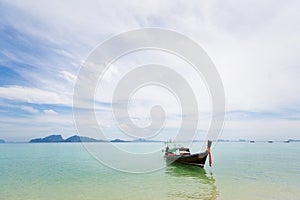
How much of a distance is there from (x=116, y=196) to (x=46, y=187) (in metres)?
6.87

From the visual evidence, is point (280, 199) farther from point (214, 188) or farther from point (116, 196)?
point (116, 196)

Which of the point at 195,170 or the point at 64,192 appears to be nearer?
the point at 64,192

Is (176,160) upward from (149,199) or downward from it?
upward

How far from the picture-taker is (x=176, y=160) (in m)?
30.3

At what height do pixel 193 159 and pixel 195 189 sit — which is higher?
pixel 193 159

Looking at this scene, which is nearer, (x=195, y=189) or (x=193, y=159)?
(x=195, y=189)

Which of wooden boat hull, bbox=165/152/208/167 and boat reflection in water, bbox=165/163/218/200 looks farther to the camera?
wooden boat hull, bbox=165/152/208/167

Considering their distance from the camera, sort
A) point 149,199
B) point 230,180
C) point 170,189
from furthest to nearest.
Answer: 1. point 230,180
2. point 170,189
3. point 149,199

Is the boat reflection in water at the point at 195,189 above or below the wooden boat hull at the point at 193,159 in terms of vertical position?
below

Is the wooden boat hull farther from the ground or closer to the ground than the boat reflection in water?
farther from the ground

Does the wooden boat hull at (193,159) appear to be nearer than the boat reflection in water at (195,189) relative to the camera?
No

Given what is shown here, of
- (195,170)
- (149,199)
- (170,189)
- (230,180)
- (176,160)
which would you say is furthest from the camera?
(176,160)

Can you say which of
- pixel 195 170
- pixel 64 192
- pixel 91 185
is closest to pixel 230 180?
pixel 195 170

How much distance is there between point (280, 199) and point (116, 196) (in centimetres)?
1085
